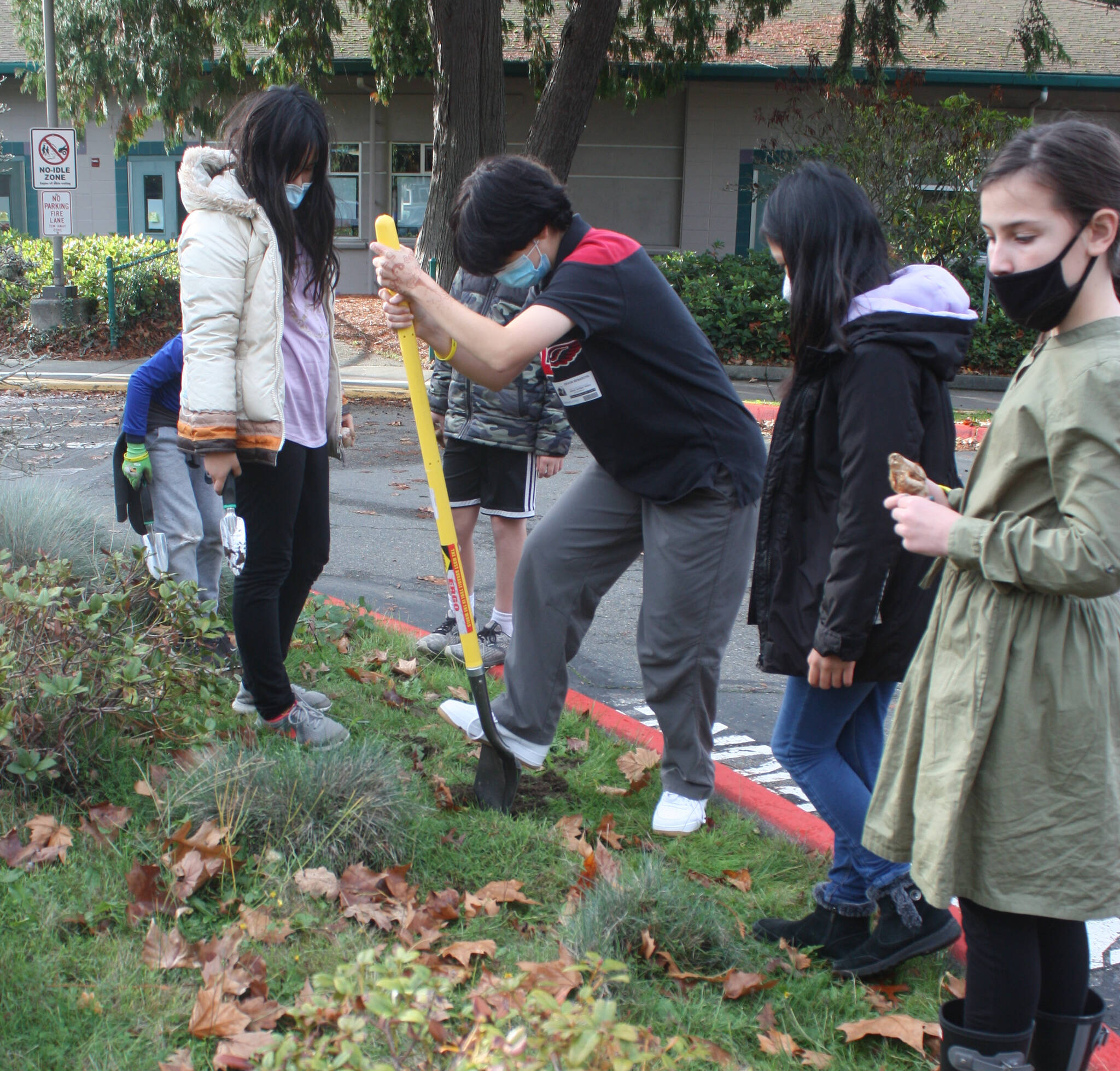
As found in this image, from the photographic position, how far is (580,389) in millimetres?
3141

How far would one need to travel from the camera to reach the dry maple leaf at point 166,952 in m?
2.47

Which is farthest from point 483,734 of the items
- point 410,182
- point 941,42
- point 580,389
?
point 941,42

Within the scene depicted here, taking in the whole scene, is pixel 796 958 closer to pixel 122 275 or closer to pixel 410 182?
pixel 122 275

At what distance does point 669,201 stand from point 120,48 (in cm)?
979

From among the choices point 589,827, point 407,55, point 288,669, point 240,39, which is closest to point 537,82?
point 407,55

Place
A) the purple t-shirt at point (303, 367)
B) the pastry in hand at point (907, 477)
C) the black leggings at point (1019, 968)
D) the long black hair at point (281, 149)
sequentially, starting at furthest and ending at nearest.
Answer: the purple t-shirt at point (303, 367)
the long black hair at point (281, 149)
the pastry in hand at point (907, 477)
the black leggings at point (1019, 968)

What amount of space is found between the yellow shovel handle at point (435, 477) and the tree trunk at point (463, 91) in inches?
382

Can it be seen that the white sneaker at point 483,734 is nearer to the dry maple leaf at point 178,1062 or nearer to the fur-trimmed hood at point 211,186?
the dry maple leaf at point 178,1062

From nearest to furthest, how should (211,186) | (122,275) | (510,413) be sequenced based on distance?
1. (211,186)
2. (510,413)
3. (122,275)

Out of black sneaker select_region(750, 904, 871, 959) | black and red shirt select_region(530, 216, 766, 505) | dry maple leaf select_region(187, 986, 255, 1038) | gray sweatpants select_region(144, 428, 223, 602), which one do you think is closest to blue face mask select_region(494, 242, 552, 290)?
black and red shirt select_region(530, 216, 766, 505)

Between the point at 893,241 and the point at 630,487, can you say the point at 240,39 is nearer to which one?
the point at 893,241

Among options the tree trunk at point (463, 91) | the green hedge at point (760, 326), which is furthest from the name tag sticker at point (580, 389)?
the green hedge at point (760, 326)

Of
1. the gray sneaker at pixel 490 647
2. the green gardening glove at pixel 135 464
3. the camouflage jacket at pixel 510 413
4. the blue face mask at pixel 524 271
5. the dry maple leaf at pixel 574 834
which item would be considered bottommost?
the gray sneaker at pixel 490 647

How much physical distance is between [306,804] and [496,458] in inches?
86.7
